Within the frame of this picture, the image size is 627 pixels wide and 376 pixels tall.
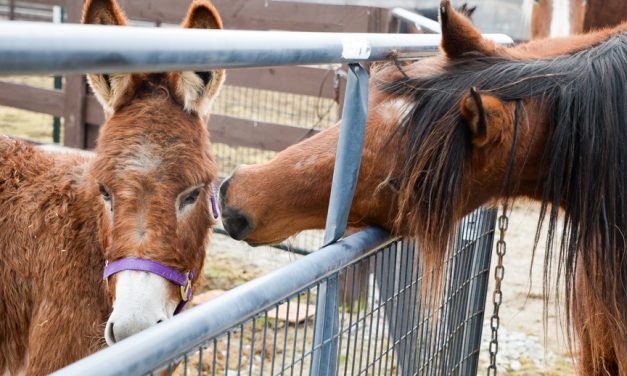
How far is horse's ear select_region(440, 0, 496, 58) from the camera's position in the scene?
1979 mm

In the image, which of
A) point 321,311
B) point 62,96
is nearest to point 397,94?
point 321,311

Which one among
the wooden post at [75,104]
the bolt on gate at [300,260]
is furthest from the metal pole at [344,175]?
the wooden post at [75,104]

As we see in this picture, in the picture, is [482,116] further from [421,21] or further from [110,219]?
[421,21]

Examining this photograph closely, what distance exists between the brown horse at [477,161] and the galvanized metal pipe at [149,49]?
0.39 m

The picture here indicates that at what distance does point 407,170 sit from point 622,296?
30.6 inches

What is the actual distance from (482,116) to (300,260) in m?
0.65

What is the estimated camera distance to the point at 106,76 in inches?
106

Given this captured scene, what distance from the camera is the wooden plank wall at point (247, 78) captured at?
5848mm

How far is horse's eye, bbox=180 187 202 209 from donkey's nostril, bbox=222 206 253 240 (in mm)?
632

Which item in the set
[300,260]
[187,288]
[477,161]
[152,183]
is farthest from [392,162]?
[187,288]

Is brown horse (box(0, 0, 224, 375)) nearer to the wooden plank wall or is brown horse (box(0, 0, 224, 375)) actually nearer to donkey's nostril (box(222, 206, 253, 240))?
donkey's nostril (box(222, 206, 253, 240))

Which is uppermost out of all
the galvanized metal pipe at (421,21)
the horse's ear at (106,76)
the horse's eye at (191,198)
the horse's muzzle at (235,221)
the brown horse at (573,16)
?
the brown horse at (573,16)

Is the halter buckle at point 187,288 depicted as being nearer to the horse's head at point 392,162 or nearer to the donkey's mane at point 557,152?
the horse's head at point 392,162

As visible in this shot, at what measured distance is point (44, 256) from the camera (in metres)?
2.89
